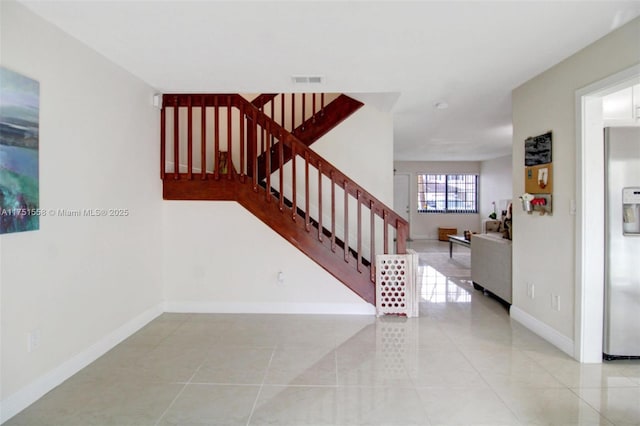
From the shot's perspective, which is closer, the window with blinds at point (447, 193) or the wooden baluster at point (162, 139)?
the wooden baluster at point (162, 139)

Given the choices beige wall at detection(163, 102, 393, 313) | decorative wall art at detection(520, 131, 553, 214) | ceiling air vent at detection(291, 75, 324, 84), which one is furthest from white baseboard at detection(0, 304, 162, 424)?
decorative wall art at detection(520, 131, 553, 214)

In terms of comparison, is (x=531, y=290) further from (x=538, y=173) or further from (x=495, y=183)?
(x=495, y=183)

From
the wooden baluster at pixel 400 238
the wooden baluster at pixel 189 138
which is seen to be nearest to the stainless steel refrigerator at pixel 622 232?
the wooden baluster at pixel 400 238

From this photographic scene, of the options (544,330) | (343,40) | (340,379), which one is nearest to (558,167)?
(544,330)

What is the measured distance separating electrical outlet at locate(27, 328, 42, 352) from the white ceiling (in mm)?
2022

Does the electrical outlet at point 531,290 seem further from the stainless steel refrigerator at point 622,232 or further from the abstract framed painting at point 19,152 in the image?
the abstract framed painting at point 19,152

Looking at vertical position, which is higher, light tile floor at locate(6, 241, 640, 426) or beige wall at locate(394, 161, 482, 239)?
beige wall at locate(394, 161, 482, 239)

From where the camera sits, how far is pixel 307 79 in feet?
11.1

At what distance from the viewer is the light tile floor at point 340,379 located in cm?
210

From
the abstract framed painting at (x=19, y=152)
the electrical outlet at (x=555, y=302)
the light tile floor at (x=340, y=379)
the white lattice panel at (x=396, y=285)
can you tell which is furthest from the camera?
the white lattice panel at (x=396, y=285)

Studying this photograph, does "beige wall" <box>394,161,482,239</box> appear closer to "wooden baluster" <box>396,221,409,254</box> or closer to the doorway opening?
"wooden baluster" <box>396,221,409,254</box>

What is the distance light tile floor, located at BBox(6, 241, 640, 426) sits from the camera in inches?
82.5

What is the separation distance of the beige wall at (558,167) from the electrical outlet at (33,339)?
3.94 m

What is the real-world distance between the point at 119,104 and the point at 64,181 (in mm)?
996
